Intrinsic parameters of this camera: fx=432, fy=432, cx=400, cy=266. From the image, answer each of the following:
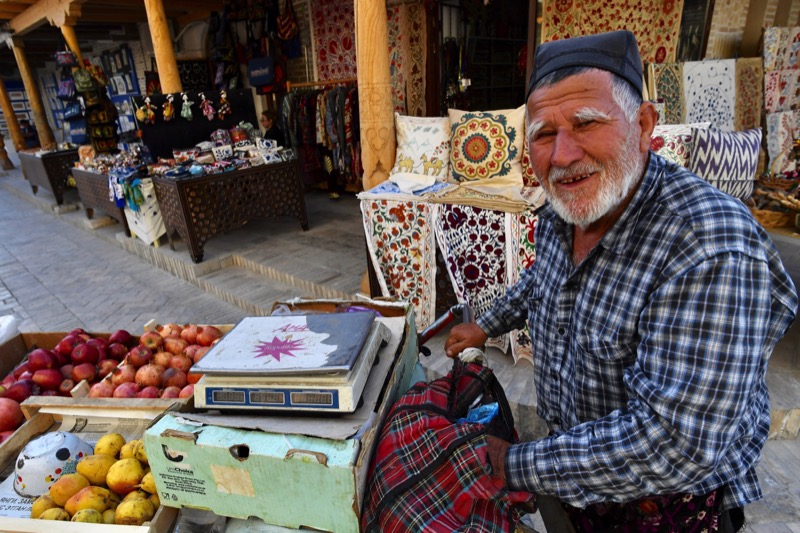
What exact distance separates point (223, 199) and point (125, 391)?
3.35 m

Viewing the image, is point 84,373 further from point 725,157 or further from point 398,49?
point 398,49

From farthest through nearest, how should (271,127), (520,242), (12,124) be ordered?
(12,124) < (271,127) < (520,242)

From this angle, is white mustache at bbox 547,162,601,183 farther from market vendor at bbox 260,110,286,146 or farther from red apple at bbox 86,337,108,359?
market vendor at bbox 260,110,286,146

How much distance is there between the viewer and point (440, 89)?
5.88 m

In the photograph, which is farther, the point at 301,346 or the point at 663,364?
the point at 301,346

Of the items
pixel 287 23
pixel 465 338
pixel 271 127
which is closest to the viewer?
→ pixel 465 338

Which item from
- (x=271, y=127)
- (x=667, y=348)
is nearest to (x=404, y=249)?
(x=667, y=348)

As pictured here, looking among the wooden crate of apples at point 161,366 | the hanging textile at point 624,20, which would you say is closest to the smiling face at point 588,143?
the wooden crate of apples at point 161,366

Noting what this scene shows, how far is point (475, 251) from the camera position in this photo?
2795 millimetres

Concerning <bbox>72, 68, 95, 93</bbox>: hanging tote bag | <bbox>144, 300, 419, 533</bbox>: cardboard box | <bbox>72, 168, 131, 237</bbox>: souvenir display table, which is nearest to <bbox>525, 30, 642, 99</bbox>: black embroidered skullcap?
<bbox>144, 300, 419, 533</bbox>: cardboard box

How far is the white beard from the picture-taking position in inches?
37.2

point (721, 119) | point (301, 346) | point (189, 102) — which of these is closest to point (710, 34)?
point (721, 119)

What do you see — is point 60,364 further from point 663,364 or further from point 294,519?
point 663,364

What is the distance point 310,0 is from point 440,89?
2.71m
